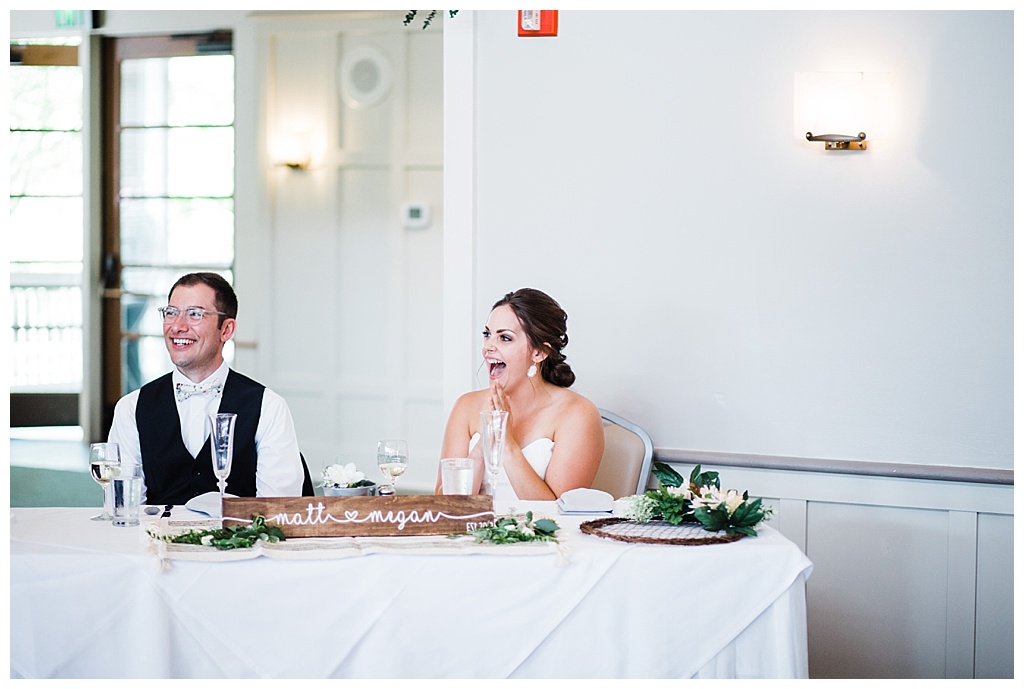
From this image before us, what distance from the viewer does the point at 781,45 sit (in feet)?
10.2

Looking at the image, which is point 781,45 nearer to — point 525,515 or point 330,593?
point 525,515

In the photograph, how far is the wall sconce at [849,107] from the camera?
3.00 m

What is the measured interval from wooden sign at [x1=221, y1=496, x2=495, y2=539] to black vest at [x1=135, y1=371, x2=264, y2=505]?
82cm

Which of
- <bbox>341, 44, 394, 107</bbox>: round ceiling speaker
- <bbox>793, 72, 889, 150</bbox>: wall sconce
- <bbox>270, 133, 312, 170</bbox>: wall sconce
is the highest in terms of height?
<bbox>341, 44, 394, 107</bbox>: round ceiling speaker

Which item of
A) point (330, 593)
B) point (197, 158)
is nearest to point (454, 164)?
point (330, 593)

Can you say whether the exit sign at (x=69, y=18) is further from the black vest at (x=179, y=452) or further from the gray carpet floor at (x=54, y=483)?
the black vest at (x=179, y=452)

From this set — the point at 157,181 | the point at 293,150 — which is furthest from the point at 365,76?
the point at 157,181

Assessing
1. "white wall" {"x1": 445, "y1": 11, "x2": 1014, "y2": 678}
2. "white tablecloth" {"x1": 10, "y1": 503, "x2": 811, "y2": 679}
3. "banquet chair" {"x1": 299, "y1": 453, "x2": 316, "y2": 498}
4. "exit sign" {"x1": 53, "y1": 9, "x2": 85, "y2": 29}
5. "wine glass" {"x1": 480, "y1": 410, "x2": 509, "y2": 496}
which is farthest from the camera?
"exit sign" {"x1": 53, "y1": 9, "x2": 85, "y2": 29}

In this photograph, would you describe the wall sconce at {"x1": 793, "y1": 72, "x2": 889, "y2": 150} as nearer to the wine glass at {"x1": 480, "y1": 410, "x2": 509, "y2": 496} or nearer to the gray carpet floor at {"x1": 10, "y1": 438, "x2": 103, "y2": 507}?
the wine glass at {"x1": 480, "y1": 410, "x2": 509, "y2": 496}

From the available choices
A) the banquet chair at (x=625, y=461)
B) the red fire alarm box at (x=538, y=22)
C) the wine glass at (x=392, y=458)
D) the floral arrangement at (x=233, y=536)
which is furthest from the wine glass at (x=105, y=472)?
the red fire alarm box at (x=538, y=22)

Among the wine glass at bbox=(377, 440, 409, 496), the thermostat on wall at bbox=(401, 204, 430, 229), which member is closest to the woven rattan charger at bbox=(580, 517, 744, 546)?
the wine glass at bbox=(377, 440, 409, 496)

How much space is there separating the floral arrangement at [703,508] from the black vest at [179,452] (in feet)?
3.78

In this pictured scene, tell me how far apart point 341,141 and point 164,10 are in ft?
4.63

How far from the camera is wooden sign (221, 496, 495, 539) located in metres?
1.95
